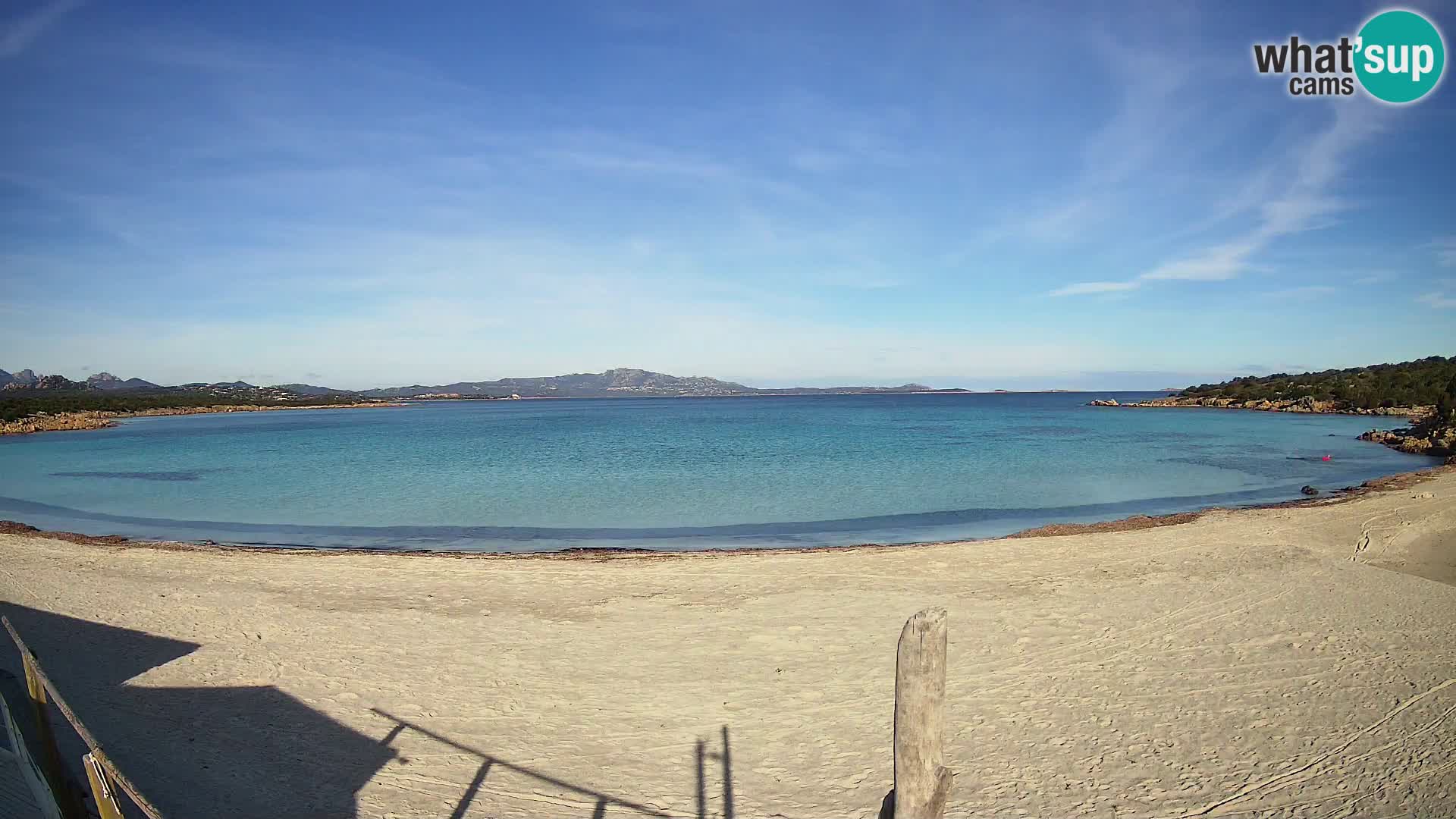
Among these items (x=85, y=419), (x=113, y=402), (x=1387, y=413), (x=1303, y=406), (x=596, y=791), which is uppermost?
(x=113, y=402)

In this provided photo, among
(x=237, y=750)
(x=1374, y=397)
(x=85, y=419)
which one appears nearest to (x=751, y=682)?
(x=237, y=750)

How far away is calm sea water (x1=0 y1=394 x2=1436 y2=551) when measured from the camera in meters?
18.9

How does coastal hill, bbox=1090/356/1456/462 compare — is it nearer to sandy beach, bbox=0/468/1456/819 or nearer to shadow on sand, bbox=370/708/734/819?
sandy beach, bbox=0/468/1456/819

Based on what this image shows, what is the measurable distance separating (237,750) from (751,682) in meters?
4.62

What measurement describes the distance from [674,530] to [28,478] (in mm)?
28749

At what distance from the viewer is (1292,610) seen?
9.97 meters

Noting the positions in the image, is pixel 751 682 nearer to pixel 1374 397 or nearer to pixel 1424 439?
pixel 1424 439

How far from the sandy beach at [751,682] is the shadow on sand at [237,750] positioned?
3cm

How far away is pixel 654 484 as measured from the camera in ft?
89.6

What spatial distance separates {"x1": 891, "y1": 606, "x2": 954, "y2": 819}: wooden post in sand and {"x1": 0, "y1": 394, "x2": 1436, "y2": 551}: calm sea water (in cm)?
1391

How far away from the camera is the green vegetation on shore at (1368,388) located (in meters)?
56.3

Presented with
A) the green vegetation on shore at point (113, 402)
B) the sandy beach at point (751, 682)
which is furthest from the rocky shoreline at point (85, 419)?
the sandy beach at point (751, 682)

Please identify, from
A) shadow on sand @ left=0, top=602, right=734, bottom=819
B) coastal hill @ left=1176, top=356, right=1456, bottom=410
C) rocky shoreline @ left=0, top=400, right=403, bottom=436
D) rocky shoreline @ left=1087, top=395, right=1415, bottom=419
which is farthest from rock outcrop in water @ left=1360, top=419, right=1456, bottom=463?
rocky shoreline @ left=0, top=400, right=403, bottom=436

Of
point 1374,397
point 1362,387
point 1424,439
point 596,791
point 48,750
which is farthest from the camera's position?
point 1362,387
